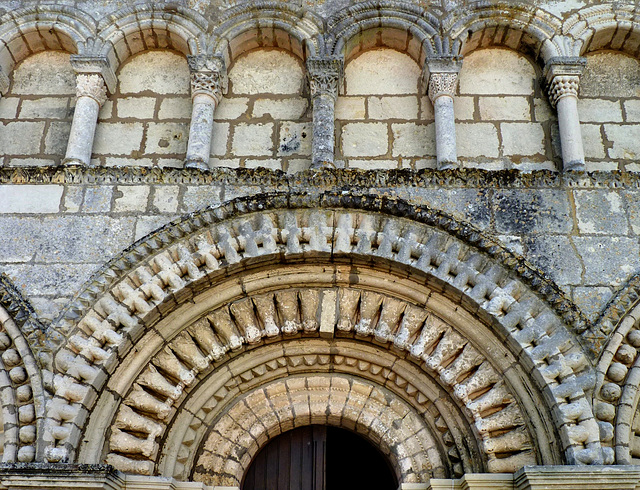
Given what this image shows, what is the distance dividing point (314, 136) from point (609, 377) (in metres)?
2.79

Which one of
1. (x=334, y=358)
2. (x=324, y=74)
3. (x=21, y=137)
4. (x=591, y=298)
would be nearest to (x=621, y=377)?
(x=591, y=298)

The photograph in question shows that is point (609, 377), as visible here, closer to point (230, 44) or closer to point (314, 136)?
point (314, 136)

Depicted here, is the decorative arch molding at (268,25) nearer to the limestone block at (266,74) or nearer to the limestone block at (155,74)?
the limestone block at (266,74)

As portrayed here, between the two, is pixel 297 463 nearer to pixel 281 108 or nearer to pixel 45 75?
pixel 281 108

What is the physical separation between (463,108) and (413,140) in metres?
0.54

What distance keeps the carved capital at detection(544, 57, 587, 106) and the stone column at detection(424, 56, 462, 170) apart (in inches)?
30.1

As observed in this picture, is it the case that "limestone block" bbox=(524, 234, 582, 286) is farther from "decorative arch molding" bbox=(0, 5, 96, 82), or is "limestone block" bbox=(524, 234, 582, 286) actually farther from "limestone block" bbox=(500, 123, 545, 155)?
"decorative arch molding" bbox=(0, 5, 96, 82)

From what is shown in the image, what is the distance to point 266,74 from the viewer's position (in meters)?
6.41

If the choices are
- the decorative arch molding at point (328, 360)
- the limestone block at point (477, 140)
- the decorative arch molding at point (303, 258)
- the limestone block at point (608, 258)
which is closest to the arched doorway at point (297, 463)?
the decorative arch molding at point (328, 360)

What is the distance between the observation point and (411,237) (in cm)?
527

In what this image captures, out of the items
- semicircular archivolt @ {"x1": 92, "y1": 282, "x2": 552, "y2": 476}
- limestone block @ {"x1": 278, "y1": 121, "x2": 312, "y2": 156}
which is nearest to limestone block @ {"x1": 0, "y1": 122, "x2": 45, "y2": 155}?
limestone block @ {"x1": 278, "y1": 121, "x2": 312, "y2": 156}

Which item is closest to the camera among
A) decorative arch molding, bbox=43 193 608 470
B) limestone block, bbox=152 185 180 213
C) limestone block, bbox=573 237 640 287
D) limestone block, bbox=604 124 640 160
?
decorative arch molding, bbox=43 193 608 470

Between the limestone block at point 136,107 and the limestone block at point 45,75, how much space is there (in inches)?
17.6

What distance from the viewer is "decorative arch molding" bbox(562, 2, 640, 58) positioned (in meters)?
6.25
